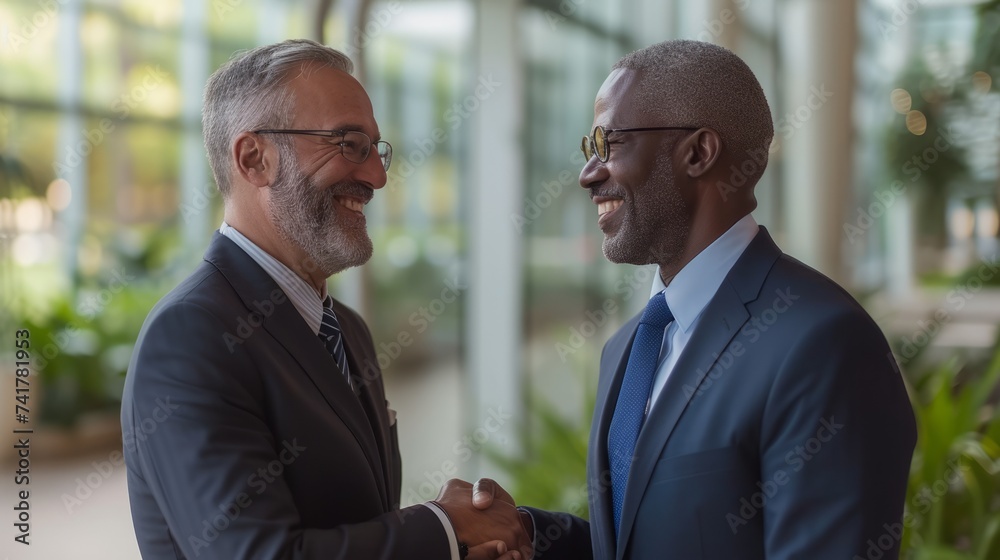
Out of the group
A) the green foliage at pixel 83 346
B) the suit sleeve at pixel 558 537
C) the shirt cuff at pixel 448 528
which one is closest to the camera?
the shirt cuff at pixel 448 528

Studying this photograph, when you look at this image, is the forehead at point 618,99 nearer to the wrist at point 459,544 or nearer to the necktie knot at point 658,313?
the necktie knot at point 658,313

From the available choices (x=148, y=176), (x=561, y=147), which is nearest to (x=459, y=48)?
(x=561, y=147)

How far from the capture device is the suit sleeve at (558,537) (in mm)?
1990

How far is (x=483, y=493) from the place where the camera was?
5.65 feet

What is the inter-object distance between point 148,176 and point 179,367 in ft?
19.6

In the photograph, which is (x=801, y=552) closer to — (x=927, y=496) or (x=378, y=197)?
(x=927, y=496)

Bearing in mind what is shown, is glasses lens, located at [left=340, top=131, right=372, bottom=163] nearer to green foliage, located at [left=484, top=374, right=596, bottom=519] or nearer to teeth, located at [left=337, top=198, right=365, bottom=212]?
teeth, located at [left=337, top=198, right=365, bottom=212]

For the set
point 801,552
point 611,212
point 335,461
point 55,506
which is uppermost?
point 611,212

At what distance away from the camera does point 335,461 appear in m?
1.55

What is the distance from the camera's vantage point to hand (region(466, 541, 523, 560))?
1.60 metres

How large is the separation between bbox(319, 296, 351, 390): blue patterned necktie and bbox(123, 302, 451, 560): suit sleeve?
0.28 meters

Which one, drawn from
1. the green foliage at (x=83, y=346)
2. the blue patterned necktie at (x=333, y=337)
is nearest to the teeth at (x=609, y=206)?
the blue patterned necktie at (x=333, y=337)

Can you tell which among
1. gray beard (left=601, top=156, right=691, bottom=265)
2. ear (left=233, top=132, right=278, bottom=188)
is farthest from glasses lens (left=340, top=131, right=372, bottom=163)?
gray beard (left=601, top=156, right=691, bottom=265)

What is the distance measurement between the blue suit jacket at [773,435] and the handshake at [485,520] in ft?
0.57
